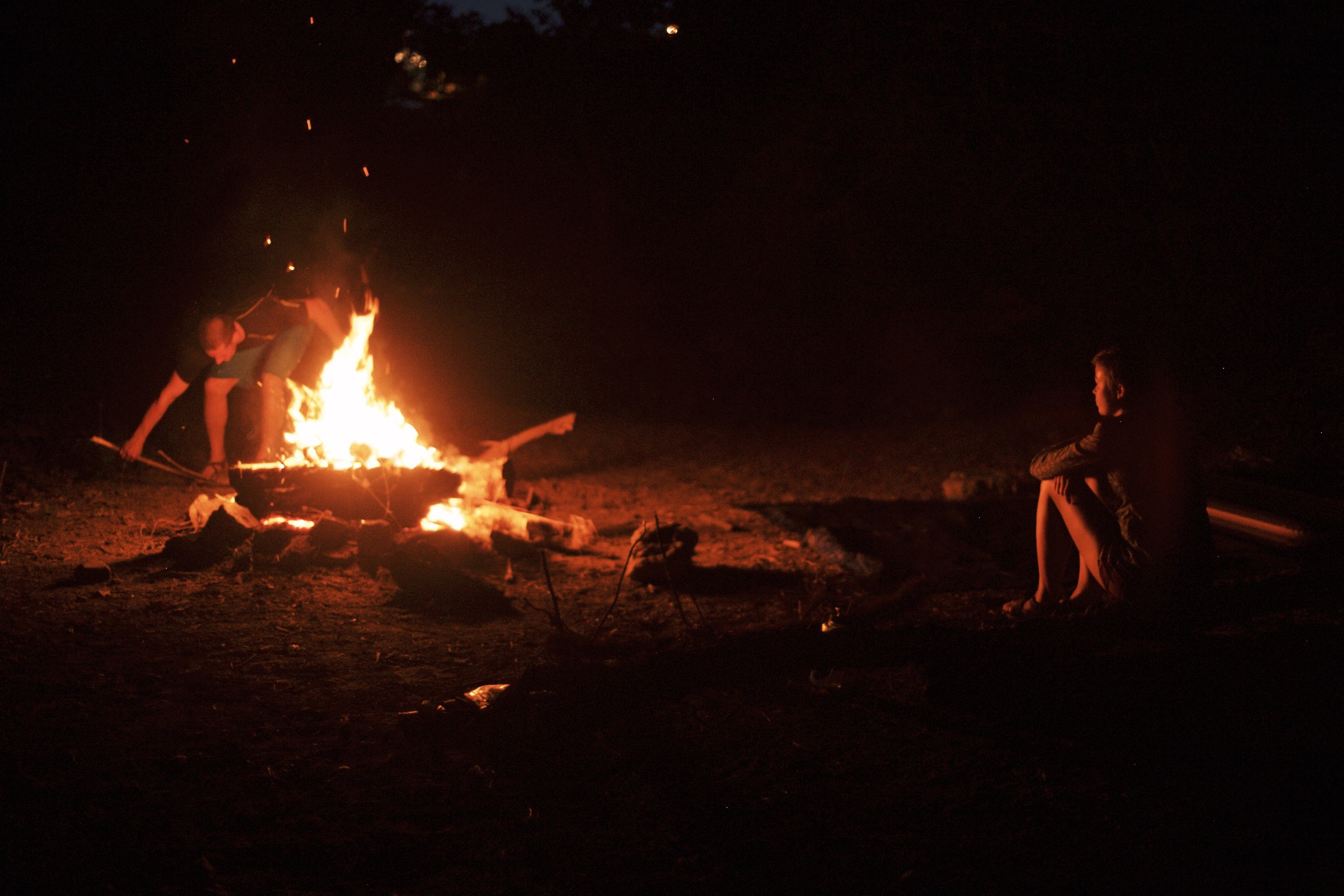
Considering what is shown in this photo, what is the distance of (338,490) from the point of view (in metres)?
6.43

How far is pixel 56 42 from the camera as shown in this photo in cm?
830

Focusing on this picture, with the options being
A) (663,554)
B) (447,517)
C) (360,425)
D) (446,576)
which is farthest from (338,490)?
(663,554)

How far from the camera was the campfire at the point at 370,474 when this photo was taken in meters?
6.41

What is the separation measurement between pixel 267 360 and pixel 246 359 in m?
0.18

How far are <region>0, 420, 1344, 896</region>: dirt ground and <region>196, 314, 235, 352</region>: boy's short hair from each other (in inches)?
109

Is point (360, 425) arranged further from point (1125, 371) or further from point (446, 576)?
point (1125, 371)

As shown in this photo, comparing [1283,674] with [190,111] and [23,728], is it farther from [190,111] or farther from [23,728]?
[190,111]

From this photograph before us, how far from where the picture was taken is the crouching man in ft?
26.6

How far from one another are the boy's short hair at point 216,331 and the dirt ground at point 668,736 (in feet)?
9.11

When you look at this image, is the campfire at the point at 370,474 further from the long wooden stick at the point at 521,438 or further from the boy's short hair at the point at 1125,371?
the boy's short hair at the point at 1125,371

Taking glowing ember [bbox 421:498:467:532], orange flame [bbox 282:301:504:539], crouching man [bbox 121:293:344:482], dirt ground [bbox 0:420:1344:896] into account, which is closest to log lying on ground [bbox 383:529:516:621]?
dirt ground [bbox 0:420:1344:896]

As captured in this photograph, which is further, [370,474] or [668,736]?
[370,474]

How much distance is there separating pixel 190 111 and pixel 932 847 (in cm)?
952

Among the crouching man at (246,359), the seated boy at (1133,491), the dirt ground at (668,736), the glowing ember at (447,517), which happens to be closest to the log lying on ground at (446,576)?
the dirt ground at (668,736)
